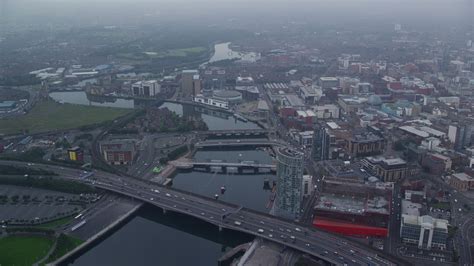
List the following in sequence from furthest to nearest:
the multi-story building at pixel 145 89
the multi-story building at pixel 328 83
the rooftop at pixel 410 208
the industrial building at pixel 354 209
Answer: the multi-story building at pixel 328 83
the multi-story building at pixel 145 89
the rooftop at pixel 410 208
the industrial building at pixel 354 209

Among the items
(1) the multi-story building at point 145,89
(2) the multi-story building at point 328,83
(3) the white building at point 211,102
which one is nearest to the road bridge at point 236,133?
(3) the white building at point 211,102

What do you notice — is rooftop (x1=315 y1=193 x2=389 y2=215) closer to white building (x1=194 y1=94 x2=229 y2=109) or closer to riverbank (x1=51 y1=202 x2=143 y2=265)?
riverbank (x1=51 y1=202 x2=143 y2=265)

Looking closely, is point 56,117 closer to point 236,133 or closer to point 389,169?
point 236,133

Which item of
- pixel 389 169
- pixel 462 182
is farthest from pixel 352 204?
Result: pixel 462 182

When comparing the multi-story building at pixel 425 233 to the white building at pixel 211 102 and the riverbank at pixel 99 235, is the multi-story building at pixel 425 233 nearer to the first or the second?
the riverbank at pixel 99 235

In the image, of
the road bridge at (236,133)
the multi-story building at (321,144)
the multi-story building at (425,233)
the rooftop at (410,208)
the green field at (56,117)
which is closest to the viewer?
the multi-story building at (425,233)

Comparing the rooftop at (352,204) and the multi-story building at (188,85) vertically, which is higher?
the multi-story building at (188,85)

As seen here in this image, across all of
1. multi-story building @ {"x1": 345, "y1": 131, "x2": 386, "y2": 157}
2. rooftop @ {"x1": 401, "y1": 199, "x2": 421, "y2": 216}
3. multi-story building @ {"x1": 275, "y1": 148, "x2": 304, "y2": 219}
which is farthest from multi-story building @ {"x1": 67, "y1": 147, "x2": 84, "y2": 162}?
rooftop @ {"x1": 401, "y1": 199, "x2": 421, "y2": 216}
